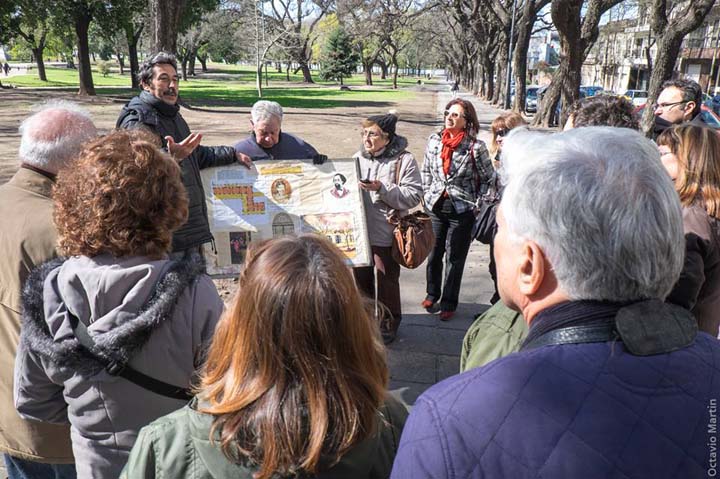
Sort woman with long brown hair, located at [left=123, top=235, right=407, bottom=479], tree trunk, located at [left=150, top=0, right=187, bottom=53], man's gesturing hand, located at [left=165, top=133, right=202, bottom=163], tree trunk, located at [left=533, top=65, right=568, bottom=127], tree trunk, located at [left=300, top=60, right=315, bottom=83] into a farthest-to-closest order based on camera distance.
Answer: tree trunk, located at [left=300, top=60, right=315, bottom=83]
tree trunk, located at [left=533, top=65, right=568, bottom=127]
tree trunk, located at [left=150, top=0, right=187, bottom=53]
man's gesturing hand, located at [left=165, top=133, right=202, bottom=163]
woman with long brown hair, located at [left=123, top=235, right=407, bottom=479]

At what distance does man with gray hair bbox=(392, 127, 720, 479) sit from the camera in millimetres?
951

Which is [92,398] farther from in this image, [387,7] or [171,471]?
[387,7]

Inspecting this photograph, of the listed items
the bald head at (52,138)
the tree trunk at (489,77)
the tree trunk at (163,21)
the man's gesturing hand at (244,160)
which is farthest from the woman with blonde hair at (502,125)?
the tree trunk at (489,77)

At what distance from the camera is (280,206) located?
4086 millimetres

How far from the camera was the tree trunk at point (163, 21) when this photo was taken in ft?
38.1

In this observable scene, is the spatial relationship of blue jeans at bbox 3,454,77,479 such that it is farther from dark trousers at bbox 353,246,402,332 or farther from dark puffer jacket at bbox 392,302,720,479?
dark trousers at bbox 353,246,402,332

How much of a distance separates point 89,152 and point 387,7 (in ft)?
92.7

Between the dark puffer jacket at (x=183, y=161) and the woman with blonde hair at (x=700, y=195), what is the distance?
9.02 ft

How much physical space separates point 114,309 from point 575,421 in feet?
4.28

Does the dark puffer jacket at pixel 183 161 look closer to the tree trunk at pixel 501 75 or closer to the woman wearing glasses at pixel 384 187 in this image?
the woman wearing glasses at pixel 384 187

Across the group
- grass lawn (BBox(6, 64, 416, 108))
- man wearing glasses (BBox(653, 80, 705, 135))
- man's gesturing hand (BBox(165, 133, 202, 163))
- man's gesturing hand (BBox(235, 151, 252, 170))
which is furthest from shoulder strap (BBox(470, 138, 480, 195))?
grass lawn (BBox(6, 64, 416, 108))

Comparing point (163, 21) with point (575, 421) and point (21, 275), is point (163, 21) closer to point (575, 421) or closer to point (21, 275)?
point (21, 275)

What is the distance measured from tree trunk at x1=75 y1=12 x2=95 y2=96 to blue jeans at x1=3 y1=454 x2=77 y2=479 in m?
32.1

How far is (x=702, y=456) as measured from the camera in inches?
38.7
